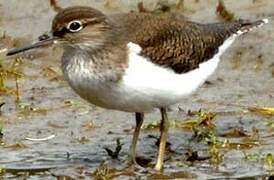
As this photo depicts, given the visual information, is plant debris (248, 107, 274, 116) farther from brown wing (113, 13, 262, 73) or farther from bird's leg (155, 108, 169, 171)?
bird's leg (155, 108, 169, 171)

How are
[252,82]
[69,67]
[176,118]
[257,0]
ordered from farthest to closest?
[257,0] < [252,82] < [176,118] < [69,67]

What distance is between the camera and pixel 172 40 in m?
9.93

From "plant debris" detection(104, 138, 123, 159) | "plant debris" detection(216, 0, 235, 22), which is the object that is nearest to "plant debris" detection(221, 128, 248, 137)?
"plant debris" detection(104, 138, 123, 159)

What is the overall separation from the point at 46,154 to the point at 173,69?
1.65 meters

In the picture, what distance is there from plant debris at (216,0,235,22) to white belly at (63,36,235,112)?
3.46 metres

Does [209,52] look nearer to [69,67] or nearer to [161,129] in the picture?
[161,129]

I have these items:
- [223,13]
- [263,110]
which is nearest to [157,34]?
[263,110]

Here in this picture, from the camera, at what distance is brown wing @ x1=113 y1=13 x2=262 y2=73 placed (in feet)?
31.7

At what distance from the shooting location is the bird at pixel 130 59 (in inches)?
365

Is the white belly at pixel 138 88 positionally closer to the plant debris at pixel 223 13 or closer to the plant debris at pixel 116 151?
the plant debris at pixel 116 151

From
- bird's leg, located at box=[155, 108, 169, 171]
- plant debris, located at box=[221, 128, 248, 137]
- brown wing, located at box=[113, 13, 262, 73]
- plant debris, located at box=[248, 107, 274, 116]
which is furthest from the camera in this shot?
plant debris, located at box=[248, 107, 274, 116]

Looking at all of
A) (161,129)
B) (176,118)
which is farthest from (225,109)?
(161,129)

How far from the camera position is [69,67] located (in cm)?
939

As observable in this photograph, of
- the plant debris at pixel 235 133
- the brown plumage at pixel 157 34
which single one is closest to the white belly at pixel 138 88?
the brown plumage at pixel 157 34
